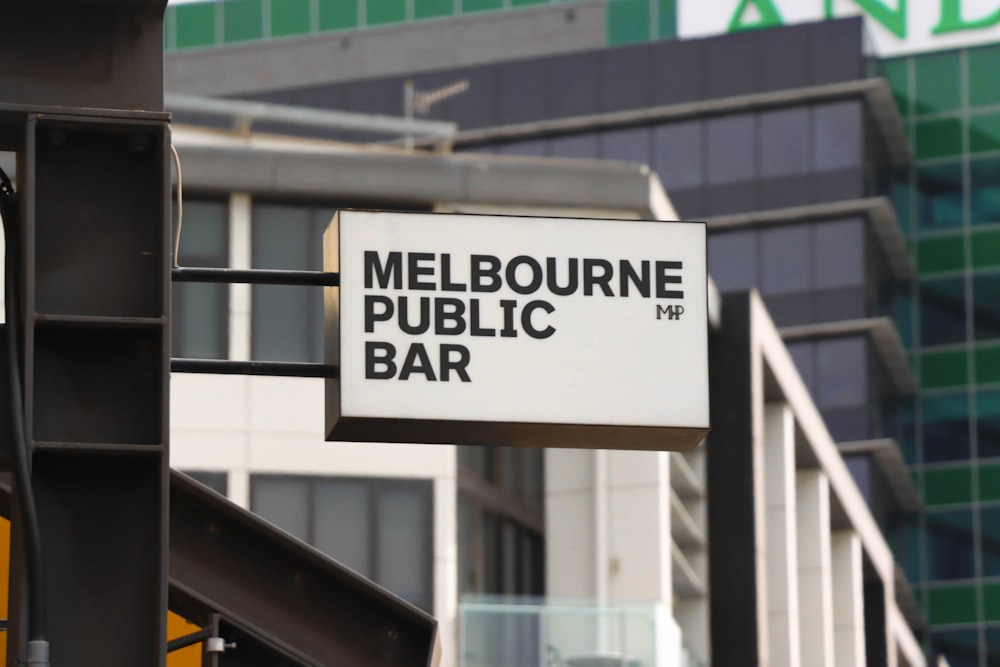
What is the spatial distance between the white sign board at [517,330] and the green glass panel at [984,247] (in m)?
73.2

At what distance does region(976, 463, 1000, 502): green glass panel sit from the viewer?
79062 millimetres

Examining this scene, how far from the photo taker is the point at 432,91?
82562mm

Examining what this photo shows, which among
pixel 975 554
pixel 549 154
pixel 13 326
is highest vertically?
pixel 549 154

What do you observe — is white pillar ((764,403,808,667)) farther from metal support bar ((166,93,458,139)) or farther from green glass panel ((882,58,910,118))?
green glass panel ((882,58,910,118))

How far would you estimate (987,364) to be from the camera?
3140 inches

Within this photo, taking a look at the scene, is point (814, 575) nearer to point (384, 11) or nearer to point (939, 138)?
point (939, 138)

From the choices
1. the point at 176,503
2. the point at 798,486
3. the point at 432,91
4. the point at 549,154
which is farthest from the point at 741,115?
the point at 176,503

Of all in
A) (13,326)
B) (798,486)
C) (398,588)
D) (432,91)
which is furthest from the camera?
(432,91)

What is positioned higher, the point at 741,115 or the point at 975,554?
the point at 741,115

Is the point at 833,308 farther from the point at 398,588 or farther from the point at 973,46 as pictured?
the point at 398,588

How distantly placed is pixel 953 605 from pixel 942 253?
1163 cm

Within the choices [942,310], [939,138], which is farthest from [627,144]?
[942,310]

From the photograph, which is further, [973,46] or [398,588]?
[973,46]

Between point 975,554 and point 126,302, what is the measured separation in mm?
72954
